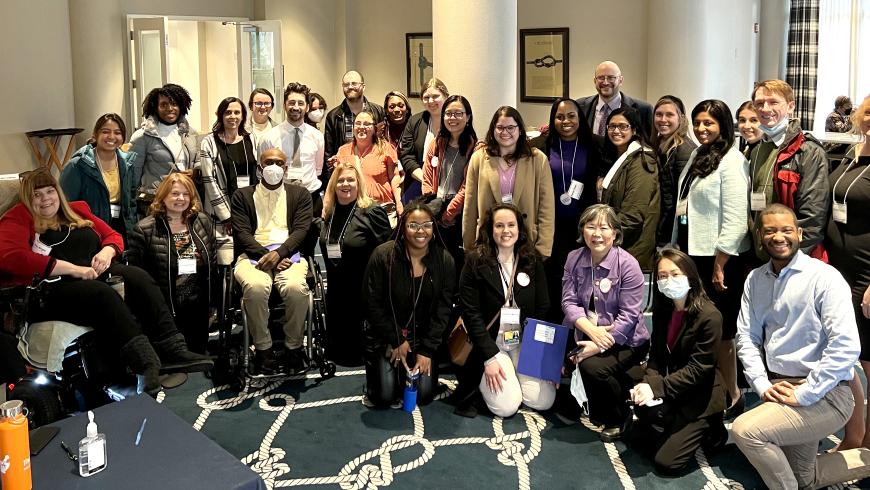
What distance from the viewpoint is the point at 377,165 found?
5496 millimetres

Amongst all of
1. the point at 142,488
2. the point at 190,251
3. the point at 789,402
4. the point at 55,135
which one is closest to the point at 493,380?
the point at 789,402

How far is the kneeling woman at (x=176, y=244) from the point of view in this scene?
187 inches

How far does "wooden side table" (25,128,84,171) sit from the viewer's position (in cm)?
885

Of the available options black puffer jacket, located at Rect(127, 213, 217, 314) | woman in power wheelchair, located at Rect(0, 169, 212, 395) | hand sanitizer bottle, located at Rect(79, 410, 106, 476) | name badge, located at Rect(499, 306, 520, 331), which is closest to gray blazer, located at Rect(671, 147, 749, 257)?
name badge, located at Rect(499, 306, 520, 331)

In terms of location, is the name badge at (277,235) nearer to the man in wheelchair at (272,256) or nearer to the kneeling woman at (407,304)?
the man in wheelchair at (272,256)

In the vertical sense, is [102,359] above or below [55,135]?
below

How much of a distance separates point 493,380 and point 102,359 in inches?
77.3

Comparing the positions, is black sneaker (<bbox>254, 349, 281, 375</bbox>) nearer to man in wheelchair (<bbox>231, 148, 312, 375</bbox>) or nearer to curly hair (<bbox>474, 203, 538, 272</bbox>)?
man in wheelchair (<bbox>231, 148, 312, 375</bbox>)

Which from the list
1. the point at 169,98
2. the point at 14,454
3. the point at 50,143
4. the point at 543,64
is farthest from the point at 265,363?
the point at 543,64

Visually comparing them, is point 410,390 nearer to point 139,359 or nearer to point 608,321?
point 608,321

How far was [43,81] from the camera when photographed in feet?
29.5

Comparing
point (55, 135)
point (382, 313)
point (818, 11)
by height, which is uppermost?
point (818, 11)

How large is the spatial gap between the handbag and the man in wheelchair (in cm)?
84

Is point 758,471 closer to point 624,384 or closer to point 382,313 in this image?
point 624,384
